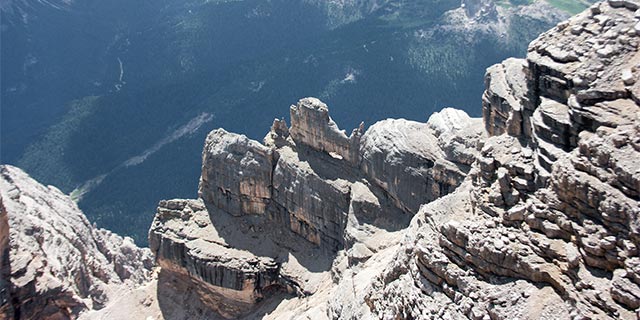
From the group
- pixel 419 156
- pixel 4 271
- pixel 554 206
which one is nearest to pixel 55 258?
pixel 4 271

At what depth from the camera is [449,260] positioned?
1401 inches

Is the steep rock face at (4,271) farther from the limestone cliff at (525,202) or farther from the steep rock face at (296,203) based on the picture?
the limestone cliff at (525,202)

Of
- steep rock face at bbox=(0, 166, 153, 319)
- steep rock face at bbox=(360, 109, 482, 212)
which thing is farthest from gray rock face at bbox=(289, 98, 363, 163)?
steep rock face at bbox=(0, 166, 153, 319)

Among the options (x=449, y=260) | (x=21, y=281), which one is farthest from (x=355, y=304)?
(x=21, y=281)

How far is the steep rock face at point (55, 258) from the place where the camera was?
78688mm

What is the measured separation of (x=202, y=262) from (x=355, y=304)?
32603 mm

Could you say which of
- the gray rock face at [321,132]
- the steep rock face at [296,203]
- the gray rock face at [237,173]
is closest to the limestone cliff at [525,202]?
the steep rock face at [296,203]

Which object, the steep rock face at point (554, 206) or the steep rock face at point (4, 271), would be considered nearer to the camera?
the steep rock face at point (554, 206)

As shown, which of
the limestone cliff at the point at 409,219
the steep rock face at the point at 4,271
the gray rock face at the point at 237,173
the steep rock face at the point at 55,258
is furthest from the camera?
the steep rock face at the point at 55,258

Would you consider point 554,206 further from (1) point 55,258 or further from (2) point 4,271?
(1) point 55,258

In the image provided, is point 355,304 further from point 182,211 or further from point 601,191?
point 182,211

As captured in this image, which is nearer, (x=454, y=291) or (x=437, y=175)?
(x=454, y=291)

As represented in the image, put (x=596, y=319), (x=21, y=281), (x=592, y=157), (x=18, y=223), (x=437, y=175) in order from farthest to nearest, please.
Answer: (x=18, y=223), (x=21, y=281), (x=437, y=175), (x=592, y=157), (x=596, y=319)

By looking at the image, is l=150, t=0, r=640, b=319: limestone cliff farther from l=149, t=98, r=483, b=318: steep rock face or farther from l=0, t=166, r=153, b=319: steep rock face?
l=0, t=166, r=153, b=319: steep rock face
